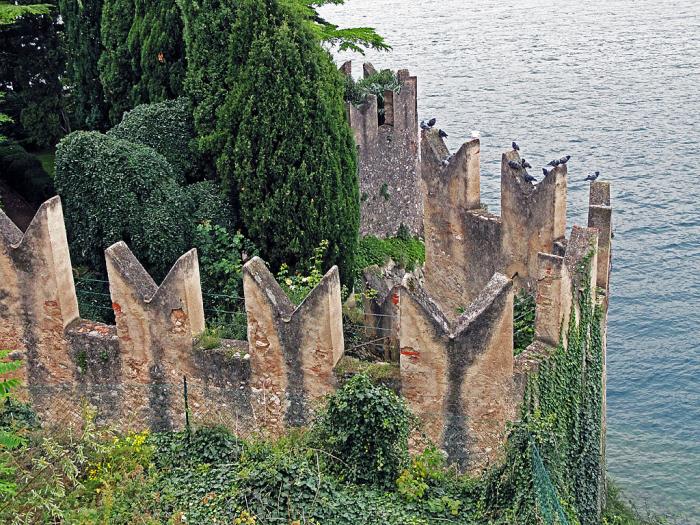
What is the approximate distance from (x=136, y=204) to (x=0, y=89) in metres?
9.58

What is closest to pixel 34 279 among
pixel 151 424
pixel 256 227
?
pixel 151 424

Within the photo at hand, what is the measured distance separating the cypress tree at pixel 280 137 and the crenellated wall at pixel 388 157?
19.4 feet

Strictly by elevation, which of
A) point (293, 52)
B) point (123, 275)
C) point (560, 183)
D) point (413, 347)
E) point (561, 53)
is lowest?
point (413, 347)

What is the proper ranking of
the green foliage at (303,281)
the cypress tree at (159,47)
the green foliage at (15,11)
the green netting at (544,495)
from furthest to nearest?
the green foliage at (15,11) < the cypress tree at (159,47) < the green foliage at (303,281) < the green netting at (544,495)

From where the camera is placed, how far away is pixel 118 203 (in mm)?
16328

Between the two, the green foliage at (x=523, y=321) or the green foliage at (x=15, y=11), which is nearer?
the green foliage at (x=523, y=321)

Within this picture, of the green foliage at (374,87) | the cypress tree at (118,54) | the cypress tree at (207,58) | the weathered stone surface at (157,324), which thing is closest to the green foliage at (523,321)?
the weathered stone surface at (157,324)

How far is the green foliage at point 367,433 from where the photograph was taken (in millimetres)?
11445

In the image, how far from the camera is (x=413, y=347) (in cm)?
1184

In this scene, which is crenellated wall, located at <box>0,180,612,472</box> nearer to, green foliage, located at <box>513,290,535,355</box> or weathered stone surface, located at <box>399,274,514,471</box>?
weathered stone surface, located at <box>399,274,514,471</box>

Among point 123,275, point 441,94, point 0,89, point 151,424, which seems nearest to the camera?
point 123,275

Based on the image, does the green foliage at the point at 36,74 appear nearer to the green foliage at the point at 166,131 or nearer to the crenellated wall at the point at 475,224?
the green foliage at the point at 166,131

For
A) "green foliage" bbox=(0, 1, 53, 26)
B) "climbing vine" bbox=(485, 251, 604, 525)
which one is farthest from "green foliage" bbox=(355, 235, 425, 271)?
"climbing vine" bbox=(485, 251, 604, 525)

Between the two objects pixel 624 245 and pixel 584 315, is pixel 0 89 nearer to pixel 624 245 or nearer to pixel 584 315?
pixel 584 315
